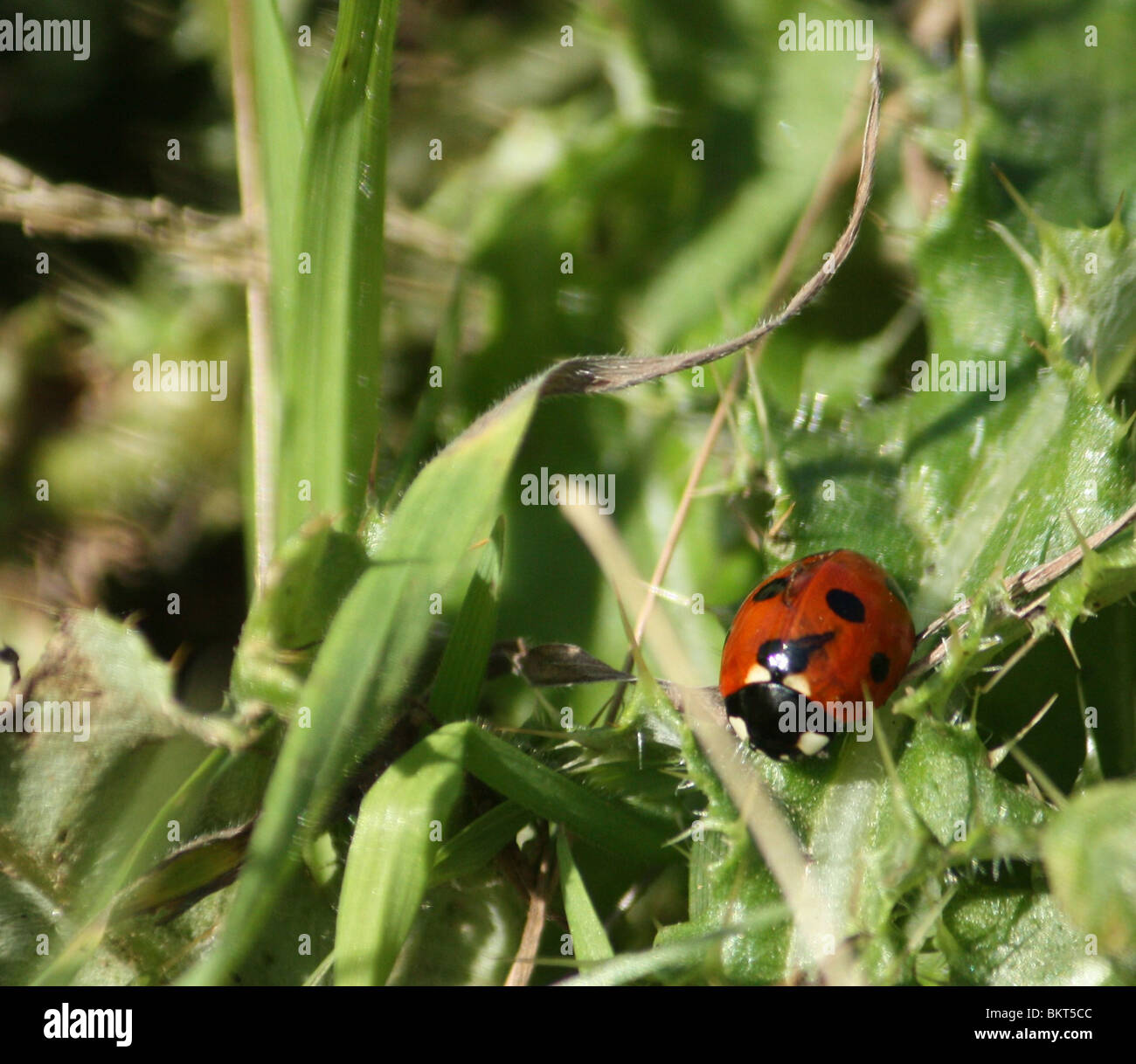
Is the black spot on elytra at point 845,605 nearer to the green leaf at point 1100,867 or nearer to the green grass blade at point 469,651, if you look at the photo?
the green leaf at point 1100,867

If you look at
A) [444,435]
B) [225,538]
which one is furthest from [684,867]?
[225,538]

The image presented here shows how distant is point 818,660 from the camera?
1280 mm

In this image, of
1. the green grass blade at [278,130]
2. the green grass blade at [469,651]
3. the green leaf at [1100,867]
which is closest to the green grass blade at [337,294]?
the green grass blade at [278,130]

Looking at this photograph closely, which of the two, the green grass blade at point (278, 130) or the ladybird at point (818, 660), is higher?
the green grass blade at point (278, 130)

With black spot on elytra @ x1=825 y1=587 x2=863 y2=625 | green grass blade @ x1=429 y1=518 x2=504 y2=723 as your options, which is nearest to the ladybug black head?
black spot on elytra @ x1=825 y1=587 x2=863 y2=625

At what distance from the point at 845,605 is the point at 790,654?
0.09m

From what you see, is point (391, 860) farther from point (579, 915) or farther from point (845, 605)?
point (845, 605)

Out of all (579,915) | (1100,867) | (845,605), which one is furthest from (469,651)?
(1100,867)

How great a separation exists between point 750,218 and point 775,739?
1.03 m

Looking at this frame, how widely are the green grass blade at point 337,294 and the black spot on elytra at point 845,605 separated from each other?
24.3 inches

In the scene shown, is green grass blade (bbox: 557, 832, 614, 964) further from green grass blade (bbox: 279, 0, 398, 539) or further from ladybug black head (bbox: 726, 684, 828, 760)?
green grass blade (bbox: 279, 0, 398, 539)

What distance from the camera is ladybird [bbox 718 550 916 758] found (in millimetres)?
1256

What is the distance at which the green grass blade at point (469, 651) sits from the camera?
4.37 feet
